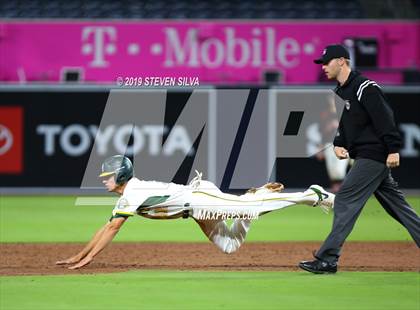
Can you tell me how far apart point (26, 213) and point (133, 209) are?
23.4 feet

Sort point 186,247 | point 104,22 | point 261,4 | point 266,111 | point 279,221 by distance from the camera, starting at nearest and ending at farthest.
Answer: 1. point 186,247
2. point 279,221
3. point 266,111
4. point 104,22
5. point 261,4

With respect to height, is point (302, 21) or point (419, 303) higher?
point (302, 21)

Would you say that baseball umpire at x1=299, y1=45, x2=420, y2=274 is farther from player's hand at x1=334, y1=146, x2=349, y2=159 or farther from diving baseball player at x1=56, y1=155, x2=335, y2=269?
diving baseball player at x1=56, y1=155, x2=335, y2=269

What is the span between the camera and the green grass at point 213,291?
290 inches

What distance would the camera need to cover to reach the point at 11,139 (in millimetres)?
18141

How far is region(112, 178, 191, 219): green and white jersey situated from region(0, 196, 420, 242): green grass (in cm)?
365

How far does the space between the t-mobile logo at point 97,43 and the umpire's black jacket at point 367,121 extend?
13.1 m

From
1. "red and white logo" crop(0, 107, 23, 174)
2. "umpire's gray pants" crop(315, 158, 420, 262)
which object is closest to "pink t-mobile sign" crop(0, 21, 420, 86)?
"red and white logo" crop(0, 107, 23, 174)

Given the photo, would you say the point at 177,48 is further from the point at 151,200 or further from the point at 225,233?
the point at 151,200

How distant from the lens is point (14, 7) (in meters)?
22.5

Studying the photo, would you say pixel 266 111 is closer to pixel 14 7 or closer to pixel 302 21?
pixel 302 21

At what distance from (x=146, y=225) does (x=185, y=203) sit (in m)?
5.88

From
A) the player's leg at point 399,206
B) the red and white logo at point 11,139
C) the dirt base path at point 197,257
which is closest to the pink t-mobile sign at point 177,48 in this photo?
the red and white logo at point 11,139

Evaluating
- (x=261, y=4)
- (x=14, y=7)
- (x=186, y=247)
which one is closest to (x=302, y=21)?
(x=261, y=4)
